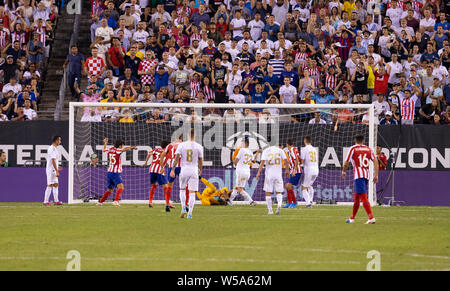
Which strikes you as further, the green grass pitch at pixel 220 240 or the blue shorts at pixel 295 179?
the blue shorts at pixel 295 179

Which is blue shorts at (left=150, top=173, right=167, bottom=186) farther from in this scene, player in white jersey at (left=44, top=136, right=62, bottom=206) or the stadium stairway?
the stadium stairway

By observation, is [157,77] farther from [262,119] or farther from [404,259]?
[404,259]

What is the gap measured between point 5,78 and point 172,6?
7.13m

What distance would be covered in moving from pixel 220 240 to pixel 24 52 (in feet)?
60.7

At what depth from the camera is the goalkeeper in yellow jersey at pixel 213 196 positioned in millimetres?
26781

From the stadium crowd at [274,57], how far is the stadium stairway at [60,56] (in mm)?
1018

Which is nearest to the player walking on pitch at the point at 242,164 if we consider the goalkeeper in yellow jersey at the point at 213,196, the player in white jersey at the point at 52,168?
the goalkeeper in yellow jersey at the point at 213,196

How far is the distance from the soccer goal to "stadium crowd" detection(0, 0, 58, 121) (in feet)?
7.34

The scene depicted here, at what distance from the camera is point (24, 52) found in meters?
31.2

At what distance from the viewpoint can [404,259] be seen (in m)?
12.6

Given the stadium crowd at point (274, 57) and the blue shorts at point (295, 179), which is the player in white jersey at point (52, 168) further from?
the blue shorts at point (295, 179)

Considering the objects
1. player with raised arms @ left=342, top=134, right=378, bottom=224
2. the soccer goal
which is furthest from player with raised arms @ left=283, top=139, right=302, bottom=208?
player with raised arms @ left=342, top=134, right=378, bottom=224

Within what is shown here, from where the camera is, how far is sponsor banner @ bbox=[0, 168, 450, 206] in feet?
90.1

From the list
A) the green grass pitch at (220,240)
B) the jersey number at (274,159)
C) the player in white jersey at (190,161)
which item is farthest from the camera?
the jersey number at (274,159)
